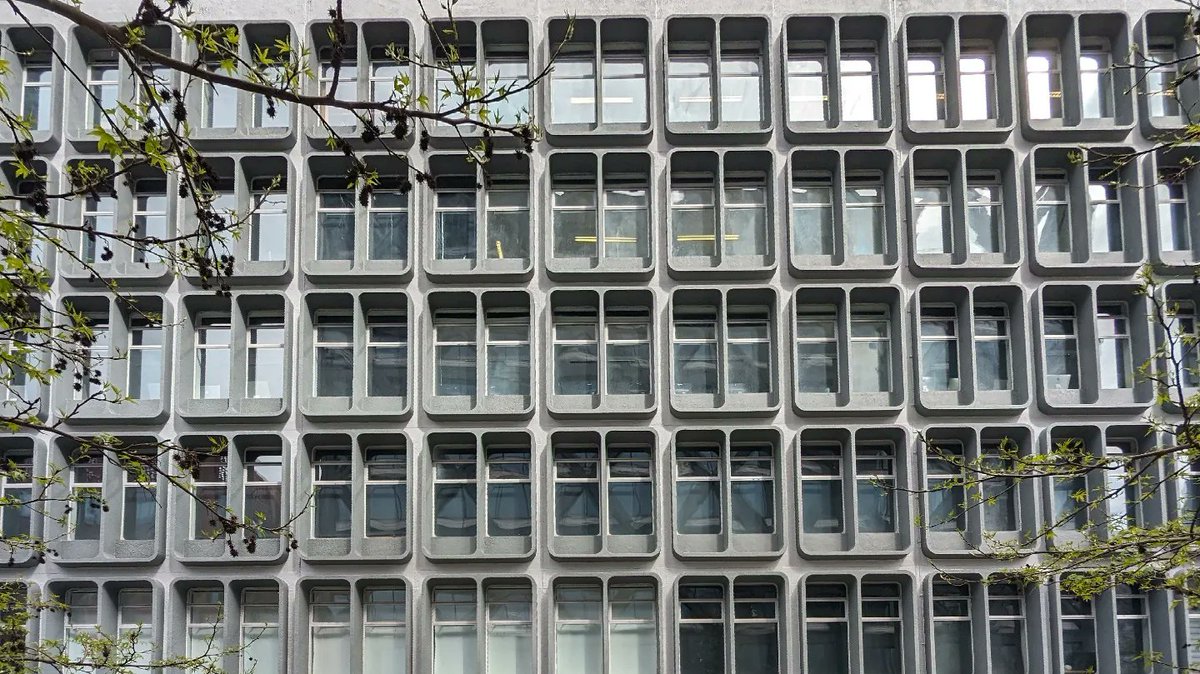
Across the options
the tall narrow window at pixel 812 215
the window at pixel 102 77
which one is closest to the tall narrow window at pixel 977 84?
the tall narrow window at pixel 812 215

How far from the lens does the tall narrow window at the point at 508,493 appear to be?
19500 millimetres

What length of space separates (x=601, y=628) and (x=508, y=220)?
7.88m

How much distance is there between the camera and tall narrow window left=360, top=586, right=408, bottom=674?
19344 millimetres

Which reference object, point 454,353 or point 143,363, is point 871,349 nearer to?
point 454,353

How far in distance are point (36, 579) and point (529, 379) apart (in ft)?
31.5

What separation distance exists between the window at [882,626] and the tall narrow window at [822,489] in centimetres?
132

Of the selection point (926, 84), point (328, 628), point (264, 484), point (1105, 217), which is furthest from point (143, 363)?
point (1105, 217)

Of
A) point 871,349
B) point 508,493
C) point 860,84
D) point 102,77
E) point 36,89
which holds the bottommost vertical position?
point 508,493

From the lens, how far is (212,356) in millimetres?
20328

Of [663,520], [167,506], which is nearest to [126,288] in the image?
[167,506]

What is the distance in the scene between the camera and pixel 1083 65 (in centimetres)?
2084

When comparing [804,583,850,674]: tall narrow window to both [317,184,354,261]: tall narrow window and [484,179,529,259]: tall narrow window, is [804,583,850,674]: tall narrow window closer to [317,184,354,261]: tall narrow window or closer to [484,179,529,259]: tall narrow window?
[484,179,529,259]: tall narrow window

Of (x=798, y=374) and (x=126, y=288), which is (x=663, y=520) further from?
(x=126, y=288)

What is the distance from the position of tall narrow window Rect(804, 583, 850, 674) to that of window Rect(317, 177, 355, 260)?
10.8 metres
